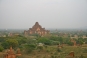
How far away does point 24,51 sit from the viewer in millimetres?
17969

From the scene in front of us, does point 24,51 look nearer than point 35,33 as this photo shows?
Yes

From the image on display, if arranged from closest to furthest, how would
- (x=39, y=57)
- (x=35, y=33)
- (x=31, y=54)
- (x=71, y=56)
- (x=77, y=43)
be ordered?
1. (x=71, y=56)
2. (x=39, y=57)
3. (x=31, y=54)
4. (x=77, y=43)
5. (x=35, y=33)

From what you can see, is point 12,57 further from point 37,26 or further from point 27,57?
point 37,26

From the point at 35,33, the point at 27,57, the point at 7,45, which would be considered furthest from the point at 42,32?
the point at 27,57

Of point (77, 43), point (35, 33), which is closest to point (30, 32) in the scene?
point (35, 33)

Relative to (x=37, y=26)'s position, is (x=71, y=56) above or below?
below

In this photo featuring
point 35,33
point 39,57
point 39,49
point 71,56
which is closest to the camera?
point 71,56

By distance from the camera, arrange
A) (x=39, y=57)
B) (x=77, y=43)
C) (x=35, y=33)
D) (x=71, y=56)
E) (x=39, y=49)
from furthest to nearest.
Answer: (x=35, y=33) → (x=77, y=43) → (x=39, y=49) → (x=39, y=57) → (x=71, y=56)

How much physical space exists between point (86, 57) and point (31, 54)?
4.73m

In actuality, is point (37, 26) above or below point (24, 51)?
above

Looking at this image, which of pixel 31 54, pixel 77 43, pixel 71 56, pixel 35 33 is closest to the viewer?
pixel 71 56

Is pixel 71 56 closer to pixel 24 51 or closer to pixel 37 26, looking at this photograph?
pixel 24 51

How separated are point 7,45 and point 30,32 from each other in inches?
867

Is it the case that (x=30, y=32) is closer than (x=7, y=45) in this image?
No
